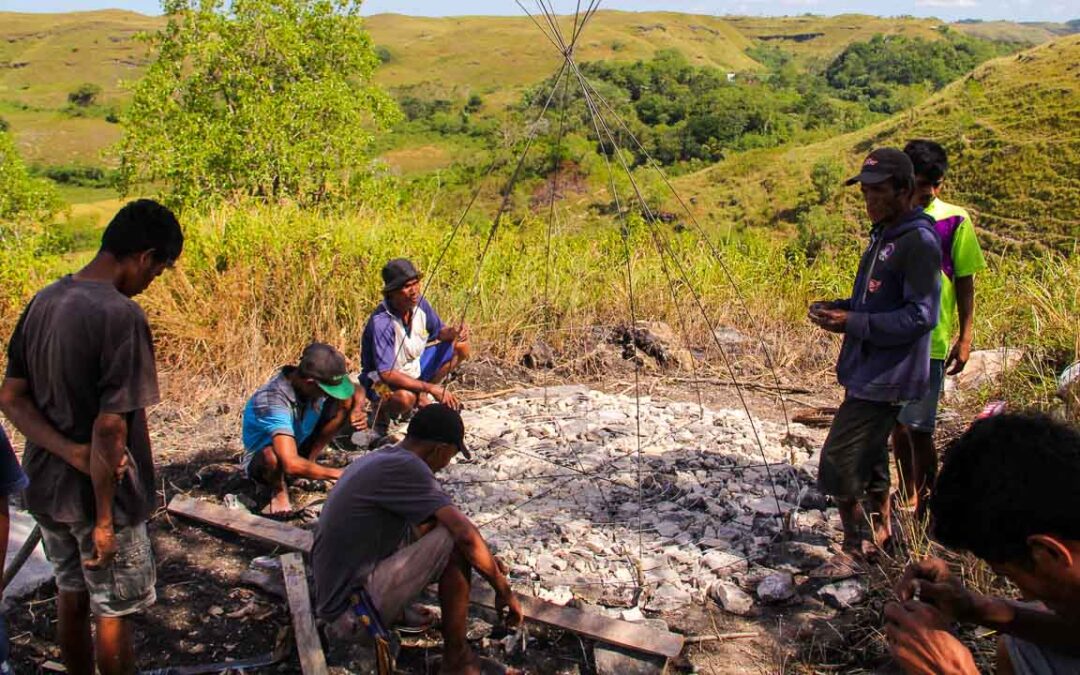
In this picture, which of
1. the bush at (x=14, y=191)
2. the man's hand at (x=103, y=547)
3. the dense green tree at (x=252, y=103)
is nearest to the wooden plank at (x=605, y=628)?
the man's hand at (x=103, y=547)

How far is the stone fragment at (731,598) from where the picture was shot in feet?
10.0

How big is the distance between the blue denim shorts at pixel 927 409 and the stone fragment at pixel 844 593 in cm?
67

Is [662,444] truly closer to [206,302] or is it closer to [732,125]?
[206,302]

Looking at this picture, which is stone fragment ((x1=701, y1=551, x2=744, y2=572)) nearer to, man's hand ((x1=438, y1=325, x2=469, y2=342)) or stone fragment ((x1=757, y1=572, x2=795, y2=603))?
stone fragment ((x1=757, y1=572, x2=795, y2=603))

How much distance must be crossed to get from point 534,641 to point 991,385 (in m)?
3.14

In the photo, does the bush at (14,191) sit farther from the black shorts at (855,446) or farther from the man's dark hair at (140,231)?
the black shorts at (855,446)

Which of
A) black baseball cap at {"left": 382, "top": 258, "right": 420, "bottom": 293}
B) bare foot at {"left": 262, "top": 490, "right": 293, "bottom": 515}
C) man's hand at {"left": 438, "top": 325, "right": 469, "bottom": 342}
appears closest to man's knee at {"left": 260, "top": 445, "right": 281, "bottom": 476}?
bare foot at {"left": 262, "top": 490, "right": 293, "bottom": 515}

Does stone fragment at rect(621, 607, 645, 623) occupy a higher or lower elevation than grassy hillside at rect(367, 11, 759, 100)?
lower

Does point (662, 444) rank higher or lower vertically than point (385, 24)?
lower

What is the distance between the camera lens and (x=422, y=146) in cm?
5506

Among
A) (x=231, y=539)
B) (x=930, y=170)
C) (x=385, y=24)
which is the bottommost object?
(x=231, y=539)

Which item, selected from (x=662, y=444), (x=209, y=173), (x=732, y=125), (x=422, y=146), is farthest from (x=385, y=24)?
(x=662, y=444)

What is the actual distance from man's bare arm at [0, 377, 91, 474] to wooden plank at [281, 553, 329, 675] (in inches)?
38.2

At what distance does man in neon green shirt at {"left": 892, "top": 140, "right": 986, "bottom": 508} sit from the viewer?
10.7 ft
